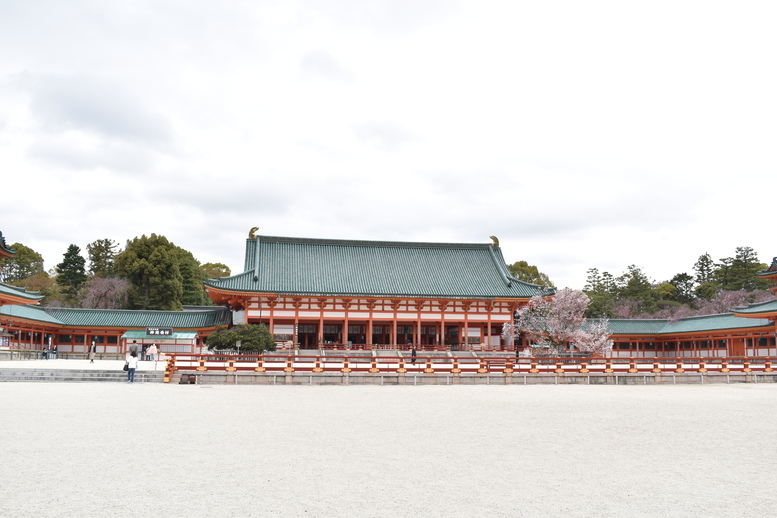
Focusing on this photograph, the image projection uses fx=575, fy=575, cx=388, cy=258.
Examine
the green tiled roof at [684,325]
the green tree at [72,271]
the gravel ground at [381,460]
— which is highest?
the green tree at [72,271]

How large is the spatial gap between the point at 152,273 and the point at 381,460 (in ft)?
191

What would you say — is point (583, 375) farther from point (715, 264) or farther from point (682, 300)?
point (715, 264)

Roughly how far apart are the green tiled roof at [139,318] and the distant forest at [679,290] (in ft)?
117

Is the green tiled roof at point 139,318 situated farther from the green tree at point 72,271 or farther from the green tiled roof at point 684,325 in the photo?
the green tiled roof at point 684,325

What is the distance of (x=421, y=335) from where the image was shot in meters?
45.9

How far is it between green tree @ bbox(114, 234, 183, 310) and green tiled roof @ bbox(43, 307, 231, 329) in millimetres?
14384

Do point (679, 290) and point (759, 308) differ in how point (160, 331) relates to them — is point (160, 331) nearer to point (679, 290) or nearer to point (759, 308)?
point (759, 308)

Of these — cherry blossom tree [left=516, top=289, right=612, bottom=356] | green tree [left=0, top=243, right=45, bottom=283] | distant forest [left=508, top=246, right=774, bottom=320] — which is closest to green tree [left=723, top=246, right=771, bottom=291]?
distant forest [left=508, top=246, right=774, bottom=320]

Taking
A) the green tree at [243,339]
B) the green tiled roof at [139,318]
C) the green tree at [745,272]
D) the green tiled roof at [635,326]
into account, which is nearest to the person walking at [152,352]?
the green tree at [243,339]

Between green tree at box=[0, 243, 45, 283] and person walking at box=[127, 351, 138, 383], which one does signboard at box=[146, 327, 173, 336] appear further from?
green tree at box=[0, 243, 45, 283]

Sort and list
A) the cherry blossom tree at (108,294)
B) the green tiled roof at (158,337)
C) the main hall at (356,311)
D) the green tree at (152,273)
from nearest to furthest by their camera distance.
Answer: the main hall at (356,311) < the green tiled roof at (158,337) < the cherry blossom tree at (108,294) < the green tree at (152,273)

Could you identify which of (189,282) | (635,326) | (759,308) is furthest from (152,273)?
(759,308)

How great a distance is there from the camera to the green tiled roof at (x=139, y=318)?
45.9 metres

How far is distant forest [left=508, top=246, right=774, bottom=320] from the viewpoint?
205 ft
